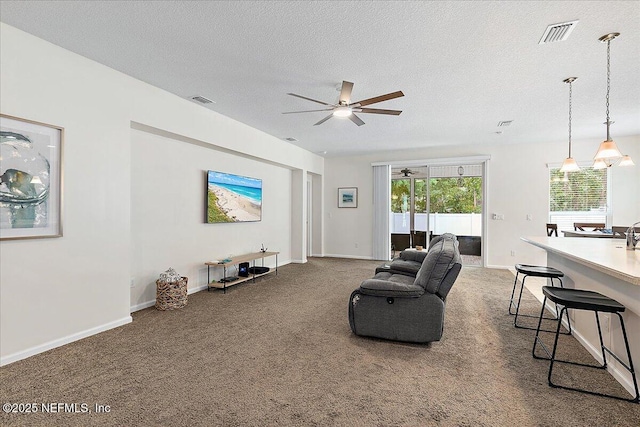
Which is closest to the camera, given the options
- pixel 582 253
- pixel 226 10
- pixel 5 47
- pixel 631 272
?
pixel 631 272

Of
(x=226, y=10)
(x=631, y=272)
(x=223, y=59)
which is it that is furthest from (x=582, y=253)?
(x=223, y=59)

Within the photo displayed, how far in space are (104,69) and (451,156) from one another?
6.49 meters

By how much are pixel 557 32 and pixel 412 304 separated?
249cm

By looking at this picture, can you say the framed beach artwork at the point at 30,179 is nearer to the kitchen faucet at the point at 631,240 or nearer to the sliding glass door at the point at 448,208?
the kitchen faucet at the point at 631,240

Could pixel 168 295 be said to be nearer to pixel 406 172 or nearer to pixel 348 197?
pixel 348 197

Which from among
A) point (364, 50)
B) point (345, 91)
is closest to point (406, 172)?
point (345, 91)

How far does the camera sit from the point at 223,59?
10.2 feet

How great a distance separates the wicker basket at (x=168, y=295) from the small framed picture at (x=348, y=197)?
510 centimetres

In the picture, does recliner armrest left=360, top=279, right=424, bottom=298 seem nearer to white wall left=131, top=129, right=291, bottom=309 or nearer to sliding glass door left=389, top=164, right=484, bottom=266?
white wall left=131, top=129, right=291, bottom=309

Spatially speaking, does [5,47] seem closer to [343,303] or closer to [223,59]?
[223,59]

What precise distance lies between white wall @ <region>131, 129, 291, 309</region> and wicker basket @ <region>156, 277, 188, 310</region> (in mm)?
277

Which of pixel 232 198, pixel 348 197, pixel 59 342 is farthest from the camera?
pixel 348 197

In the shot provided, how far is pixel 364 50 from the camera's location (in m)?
2.91

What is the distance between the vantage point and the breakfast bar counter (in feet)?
7.00
